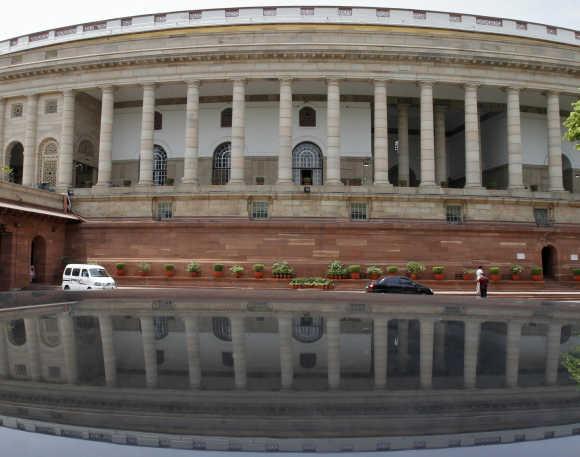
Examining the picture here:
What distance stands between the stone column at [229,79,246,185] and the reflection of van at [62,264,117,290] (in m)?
12.2

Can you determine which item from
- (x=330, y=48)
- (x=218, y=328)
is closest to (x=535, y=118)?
(x=330, y=48)

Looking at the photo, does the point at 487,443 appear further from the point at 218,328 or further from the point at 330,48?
the point at 330,48

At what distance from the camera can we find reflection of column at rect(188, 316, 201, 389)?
6.02 m

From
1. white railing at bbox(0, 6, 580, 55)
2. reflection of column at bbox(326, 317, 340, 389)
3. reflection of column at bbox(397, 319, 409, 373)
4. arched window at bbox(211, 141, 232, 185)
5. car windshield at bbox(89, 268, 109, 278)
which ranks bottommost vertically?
reflection of column at bbox(326, 317, 340, 389)

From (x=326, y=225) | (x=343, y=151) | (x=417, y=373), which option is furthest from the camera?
(x=343, y=151)

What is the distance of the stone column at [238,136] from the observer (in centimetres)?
3394

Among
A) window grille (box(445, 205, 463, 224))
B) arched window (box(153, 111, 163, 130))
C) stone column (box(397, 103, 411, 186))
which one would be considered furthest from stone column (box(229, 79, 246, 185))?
window grille (box(445, 205, 463, 224))

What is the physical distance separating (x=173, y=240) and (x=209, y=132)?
13.4m

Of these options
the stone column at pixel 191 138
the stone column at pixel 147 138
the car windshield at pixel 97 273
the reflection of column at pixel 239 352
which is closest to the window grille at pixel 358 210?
the stone column at pixel 191 138

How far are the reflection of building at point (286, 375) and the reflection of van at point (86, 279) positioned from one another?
12.8m

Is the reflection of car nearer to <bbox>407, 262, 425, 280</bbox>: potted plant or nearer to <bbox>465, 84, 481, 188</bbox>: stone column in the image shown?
<bbox>407, 262, 425, 280</bbox>: potted plant

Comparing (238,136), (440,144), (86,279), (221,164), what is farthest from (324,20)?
(86,279)

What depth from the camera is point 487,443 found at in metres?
4.06

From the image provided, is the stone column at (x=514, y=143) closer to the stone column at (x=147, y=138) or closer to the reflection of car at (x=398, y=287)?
the reflection of car at (x=398, y=287)
